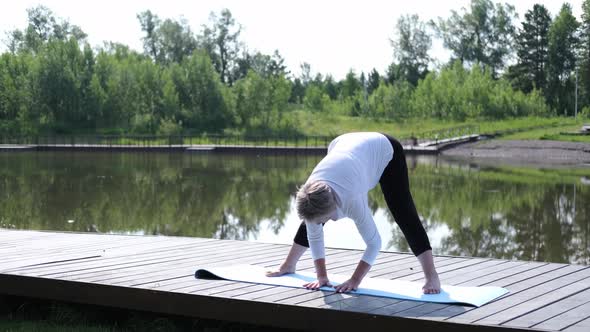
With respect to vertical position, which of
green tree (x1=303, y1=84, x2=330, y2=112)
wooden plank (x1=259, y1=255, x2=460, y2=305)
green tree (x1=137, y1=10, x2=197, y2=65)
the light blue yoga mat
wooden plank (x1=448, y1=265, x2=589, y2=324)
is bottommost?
Result: wooden plank (x1=448, y1=265, x2=589, y2=324)

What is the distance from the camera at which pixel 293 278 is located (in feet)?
20.0

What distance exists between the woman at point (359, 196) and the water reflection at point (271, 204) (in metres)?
6.55

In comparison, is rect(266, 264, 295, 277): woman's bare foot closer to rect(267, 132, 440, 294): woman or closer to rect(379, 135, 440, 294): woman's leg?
rect(267, 132, 440, 294): woman

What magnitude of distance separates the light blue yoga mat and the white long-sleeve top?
18.2 inches

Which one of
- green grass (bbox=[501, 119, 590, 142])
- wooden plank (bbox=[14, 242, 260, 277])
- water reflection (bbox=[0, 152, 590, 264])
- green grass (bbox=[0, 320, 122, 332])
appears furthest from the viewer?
green grass (bbox=[501, 119, 590, 142])

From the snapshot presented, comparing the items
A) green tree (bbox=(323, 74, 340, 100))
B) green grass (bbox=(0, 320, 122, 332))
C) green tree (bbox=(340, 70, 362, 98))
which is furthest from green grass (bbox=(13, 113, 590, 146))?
green grass (bbox=(0, 320, 122, 332))

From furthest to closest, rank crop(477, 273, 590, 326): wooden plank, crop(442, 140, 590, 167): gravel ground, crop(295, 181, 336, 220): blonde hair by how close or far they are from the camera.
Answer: crop(442, 140, 590, 167): gravel ground
crop(477, 273, 590, 326): wooden plank
crop(295, 181, 336, 220): blonde hair

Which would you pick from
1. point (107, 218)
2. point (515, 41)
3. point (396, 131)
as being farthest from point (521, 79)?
point (107, 218)

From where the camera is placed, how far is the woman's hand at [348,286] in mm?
5543

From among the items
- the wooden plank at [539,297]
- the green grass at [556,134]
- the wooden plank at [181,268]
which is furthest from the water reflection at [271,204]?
the green grass at [556,134]

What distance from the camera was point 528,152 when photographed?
3831cm

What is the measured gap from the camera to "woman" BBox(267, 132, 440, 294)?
4820mm

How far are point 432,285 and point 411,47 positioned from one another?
228 ft

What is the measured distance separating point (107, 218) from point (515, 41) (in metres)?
60.0
